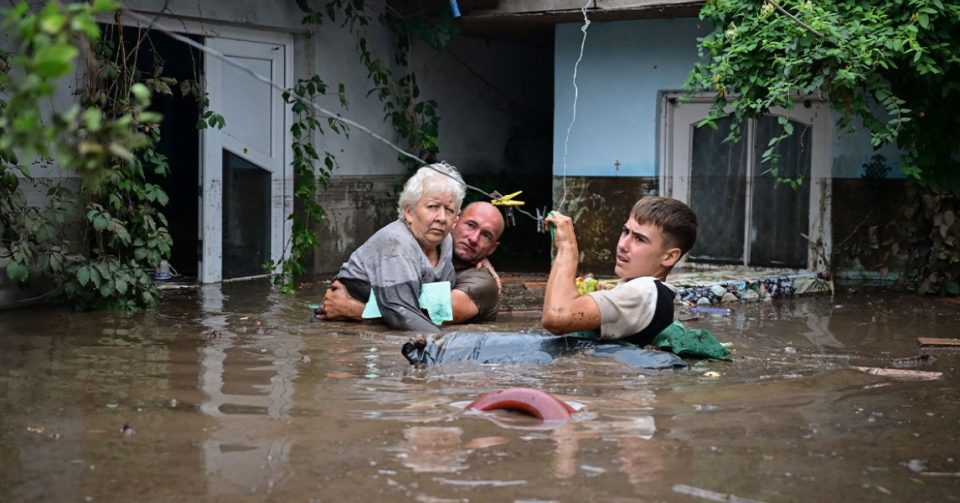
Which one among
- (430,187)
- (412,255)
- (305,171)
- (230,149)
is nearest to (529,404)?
(412,255)

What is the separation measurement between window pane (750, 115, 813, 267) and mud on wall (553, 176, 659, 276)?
118 cm

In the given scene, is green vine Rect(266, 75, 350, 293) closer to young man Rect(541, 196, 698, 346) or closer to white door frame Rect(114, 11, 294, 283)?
white door frame Rect(114, 11, 294, 283)

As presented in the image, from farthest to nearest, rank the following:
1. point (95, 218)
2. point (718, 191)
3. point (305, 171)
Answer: point (718, 191) → point (305, 171) → point (95, 218)

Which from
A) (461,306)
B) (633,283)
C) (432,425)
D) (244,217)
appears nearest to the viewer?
(432,425)

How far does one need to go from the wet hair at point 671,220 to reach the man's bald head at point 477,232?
2.10m

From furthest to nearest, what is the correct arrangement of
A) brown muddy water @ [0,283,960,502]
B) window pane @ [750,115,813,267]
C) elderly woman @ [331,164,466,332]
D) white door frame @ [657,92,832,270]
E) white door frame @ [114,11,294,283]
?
window pane @ [750,115,813,267]
white door frame @ [657,92,832,270]
white door frame @ [114,11,294,283]
elderly woman @ [331,164,466,332]
brown muddy water @ [0,283,960,502]

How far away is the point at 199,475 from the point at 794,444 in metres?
2.36

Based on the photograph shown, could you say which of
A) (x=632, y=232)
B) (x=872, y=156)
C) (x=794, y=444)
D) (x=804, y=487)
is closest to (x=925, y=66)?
(x=872, y=156)

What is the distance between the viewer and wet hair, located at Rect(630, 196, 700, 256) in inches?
245

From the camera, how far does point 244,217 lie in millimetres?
12148

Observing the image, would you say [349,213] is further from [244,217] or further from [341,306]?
[341,306]

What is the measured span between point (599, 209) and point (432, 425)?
7.84 meters

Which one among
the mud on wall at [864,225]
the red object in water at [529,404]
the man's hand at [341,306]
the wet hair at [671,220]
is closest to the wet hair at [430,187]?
the man's hand at [341,306]

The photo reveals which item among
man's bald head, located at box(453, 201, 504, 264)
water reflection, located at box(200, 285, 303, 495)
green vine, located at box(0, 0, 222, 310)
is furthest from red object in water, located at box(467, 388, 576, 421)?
green vine, located at box(0, 0, 222, 310)
